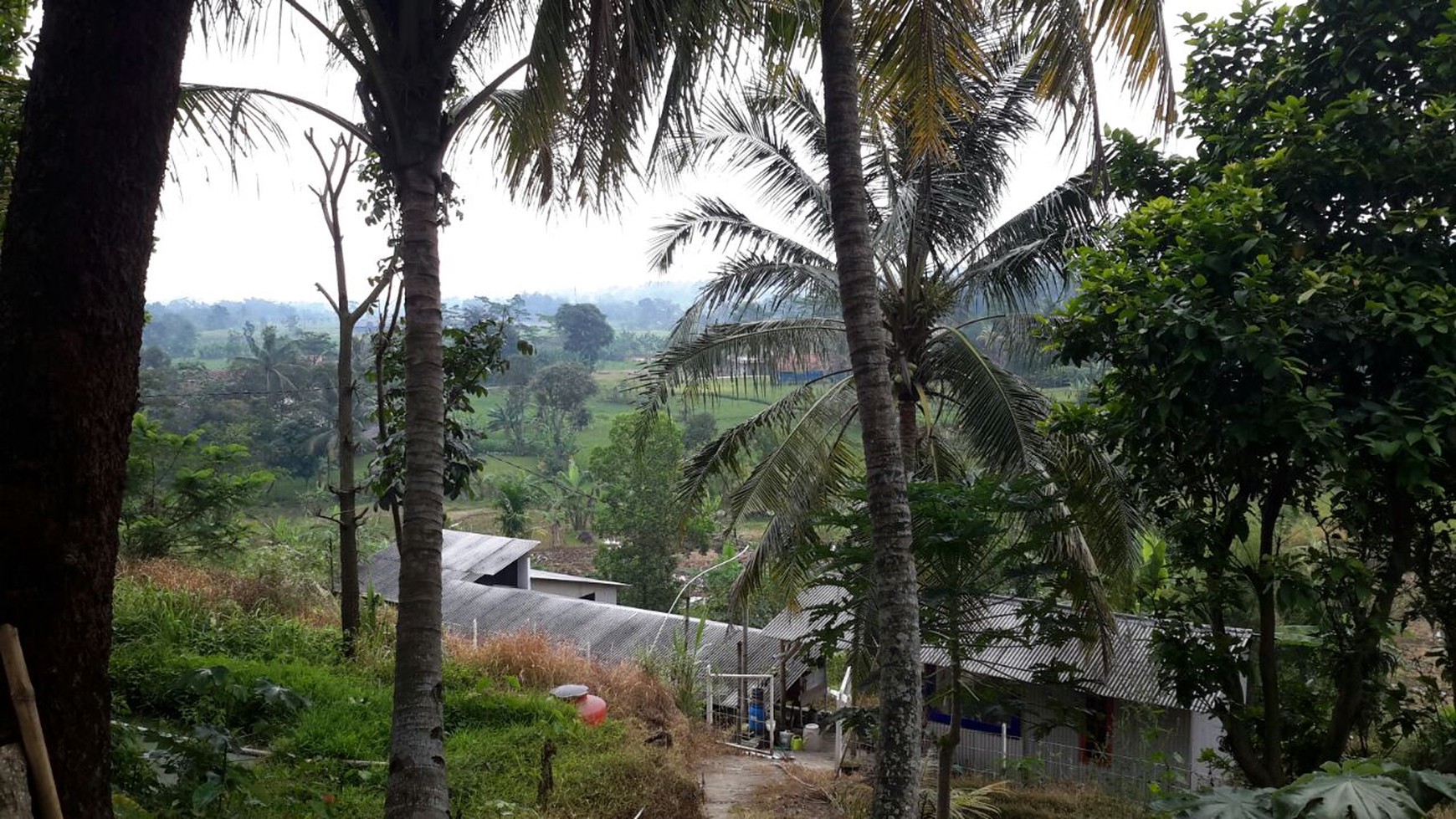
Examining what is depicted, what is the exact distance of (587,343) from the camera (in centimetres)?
7131

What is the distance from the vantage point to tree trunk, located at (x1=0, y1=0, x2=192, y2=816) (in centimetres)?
267

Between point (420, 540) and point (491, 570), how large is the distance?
17228 mm

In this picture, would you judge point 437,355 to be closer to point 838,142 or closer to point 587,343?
point 838,142

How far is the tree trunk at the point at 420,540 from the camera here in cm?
406

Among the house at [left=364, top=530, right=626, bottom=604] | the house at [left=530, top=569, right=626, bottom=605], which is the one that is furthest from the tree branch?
the house at [left=530, top=569, right=626, bottom=605]

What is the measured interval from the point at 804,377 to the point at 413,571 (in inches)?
228

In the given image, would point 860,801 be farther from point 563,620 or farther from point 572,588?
point 572,588

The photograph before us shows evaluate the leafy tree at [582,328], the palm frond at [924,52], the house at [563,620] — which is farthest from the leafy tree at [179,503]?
the leafy tree at [582,328]

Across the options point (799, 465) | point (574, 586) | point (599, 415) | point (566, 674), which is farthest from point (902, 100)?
point (599, 415)

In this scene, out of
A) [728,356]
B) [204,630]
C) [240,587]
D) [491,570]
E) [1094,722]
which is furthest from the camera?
[491,570]

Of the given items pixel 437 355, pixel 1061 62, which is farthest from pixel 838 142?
pixel 437 355

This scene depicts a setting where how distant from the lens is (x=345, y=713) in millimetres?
6465

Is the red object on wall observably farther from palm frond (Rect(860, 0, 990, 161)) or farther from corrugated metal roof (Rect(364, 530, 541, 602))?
corrugated metal roof (Rect(364, 530, 541, 602))

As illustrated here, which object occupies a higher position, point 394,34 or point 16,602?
point 394,34
